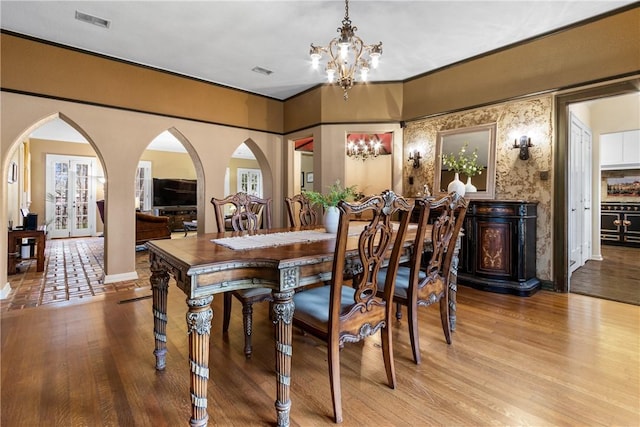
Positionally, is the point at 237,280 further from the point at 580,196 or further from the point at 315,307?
the point at 580,196

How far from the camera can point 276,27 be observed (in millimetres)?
3490

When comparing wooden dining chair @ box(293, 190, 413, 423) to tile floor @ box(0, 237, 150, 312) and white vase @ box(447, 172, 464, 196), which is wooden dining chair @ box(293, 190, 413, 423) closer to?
white vase @ box(447, 172, 464, 196)

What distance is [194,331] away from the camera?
1.43m

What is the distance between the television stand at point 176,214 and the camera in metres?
9.91

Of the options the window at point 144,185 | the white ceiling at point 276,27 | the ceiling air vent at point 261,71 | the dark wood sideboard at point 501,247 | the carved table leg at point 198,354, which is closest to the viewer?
the carved table leg at point 198,354

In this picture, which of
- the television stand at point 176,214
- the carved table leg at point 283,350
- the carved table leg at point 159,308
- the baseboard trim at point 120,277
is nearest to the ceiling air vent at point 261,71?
the baseboard trim at point 120,277

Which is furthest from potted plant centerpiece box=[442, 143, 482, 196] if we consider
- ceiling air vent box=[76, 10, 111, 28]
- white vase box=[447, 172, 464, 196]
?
ceiling air vent box=[76, 10, 111, 28]

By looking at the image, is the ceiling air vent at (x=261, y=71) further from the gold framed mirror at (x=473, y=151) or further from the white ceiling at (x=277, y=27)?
the gold framed mirror at (x=473, y=151)

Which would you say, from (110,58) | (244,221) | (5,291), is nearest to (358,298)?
(244,221)

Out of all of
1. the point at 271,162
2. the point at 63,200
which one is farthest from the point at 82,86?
the point at 63,200

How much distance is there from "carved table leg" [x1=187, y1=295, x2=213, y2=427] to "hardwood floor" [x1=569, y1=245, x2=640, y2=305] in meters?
4.08

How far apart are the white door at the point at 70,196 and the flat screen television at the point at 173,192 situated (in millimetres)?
1658

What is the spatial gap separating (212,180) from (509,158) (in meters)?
4.31

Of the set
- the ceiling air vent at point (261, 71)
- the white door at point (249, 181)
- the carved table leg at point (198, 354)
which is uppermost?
the ceiling air vent at point (261, 71)
